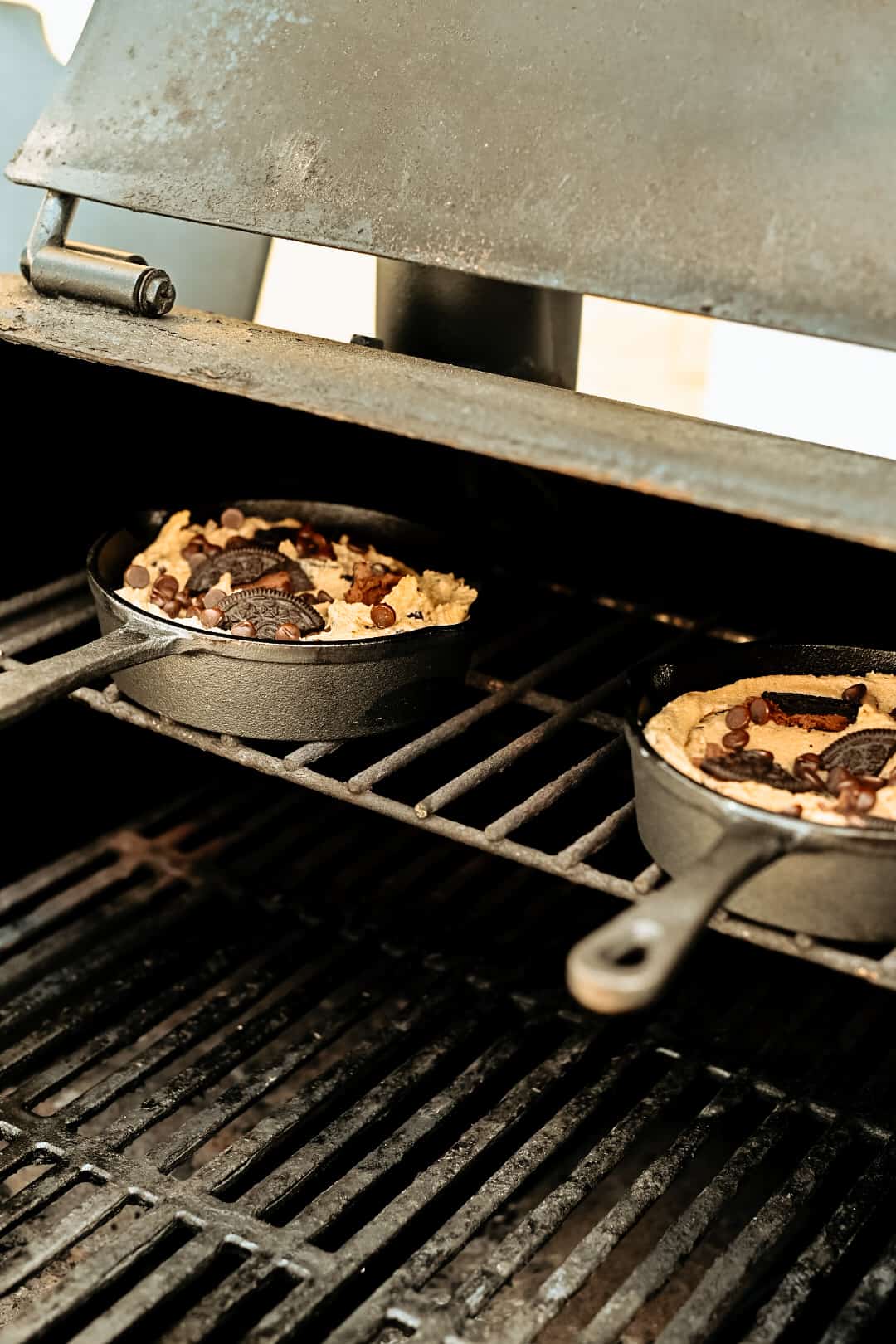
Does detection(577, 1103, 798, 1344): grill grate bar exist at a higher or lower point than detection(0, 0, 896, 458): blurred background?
lower

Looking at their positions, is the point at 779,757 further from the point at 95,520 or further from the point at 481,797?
the point at 95,520

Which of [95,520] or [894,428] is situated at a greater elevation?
[894,428]

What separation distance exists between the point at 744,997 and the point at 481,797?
503 millimetres

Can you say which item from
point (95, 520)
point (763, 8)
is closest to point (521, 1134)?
point (95, 520)

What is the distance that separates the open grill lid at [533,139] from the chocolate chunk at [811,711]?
423 millimetres

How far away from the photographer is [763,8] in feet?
4.14

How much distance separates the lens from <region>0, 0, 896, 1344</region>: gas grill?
1.24 m

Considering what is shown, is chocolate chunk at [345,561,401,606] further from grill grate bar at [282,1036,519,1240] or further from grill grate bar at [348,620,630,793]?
grill grate bar at [282,1036,519,1240]

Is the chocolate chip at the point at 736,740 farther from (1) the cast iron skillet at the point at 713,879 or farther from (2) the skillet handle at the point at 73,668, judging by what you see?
(2) the skillet handle at the point at 73,668

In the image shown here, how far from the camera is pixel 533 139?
1.35 metres

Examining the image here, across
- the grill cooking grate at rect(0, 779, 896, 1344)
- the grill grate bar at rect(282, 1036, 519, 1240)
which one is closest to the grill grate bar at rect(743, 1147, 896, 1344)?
the grill cooking grate at rect(0, 779, 896, 1344)

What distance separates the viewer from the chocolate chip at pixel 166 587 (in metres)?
1.62

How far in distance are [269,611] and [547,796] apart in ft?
1.22

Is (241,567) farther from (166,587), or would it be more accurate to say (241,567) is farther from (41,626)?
(41,626)
